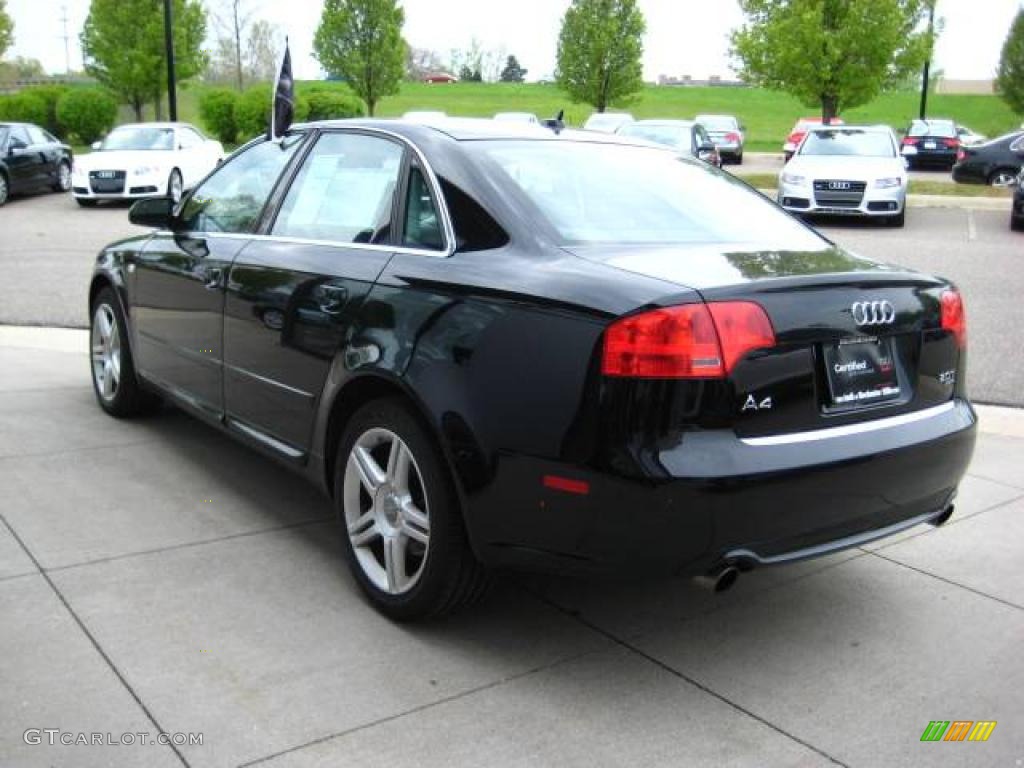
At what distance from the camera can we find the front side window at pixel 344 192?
3.83m

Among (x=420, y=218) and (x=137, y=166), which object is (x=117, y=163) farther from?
(x=420, y=218)

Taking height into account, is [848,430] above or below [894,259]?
above

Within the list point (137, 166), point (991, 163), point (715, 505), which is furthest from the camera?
point (991, 163)

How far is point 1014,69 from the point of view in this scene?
2405 inches

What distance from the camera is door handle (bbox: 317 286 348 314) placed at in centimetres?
367

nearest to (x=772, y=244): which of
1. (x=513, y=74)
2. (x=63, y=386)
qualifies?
(x=63, y=386)

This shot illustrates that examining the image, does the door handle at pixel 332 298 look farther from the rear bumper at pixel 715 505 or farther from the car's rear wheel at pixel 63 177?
the car's rear wheel at pixel 63 177

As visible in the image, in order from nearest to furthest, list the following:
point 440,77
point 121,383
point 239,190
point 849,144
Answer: point 239,190, point 121,383, point 849,144, point 440,77

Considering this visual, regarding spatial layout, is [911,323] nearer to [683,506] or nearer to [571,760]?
[683,506]

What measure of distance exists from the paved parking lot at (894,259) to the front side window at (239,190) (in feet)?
14.4

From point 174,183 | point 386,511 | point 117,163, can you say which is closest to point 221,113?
point 174,183

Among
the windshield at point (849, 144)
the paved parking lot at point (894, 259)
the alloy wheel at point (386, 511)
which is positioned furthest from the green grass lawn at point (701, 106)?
the alloy wheel at point (386, 511)

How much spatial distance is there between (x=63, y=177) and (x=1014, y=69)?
5612 cm

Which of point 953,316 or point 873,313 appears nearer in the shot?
point 873,313
